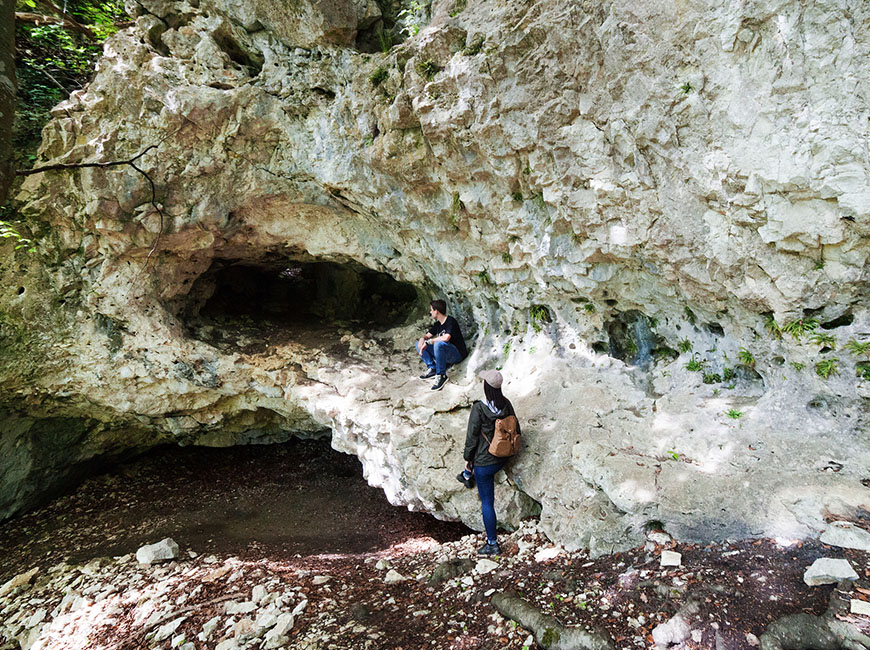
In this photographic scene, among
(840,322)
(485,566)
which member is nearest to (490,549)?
(485,566)

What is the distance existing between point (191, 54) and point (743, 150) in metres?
6.83

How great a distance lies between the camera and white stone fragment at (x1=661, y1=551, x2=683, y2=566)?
275 centimetres

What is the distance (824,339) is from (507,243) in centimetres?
320

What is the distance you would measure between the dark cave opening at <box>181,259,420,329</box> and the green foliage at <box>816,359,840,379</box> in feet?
19.7

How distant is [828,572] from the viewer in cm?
229

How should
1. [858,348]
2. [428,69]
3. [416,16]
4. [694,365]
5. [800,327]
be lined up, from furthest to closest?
[416,16], [428,69], [694,365], [800,327], [858,348]

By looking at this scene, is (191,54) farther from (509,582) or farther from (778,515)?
(778,515)

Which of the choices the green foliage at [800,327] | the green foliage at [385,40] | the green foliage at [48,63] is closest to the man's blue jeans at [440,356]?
the green foliage at [800,327]

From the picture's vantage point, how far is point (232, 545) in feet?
18.0

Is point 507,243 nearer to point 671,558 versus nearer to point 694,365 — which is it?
point 694,365

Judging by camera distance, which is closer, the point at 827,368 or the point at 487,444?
the point at 827,368

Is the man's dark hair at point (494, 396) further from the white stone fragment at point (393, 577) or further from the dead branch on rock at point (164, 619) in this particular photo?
the dead branch on rock at point (164, 619)

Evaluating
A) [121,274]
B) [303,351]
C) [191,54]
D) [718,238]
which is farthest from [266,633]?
[191,54]

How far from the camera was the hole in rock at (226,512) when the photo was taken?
5.48 meters
